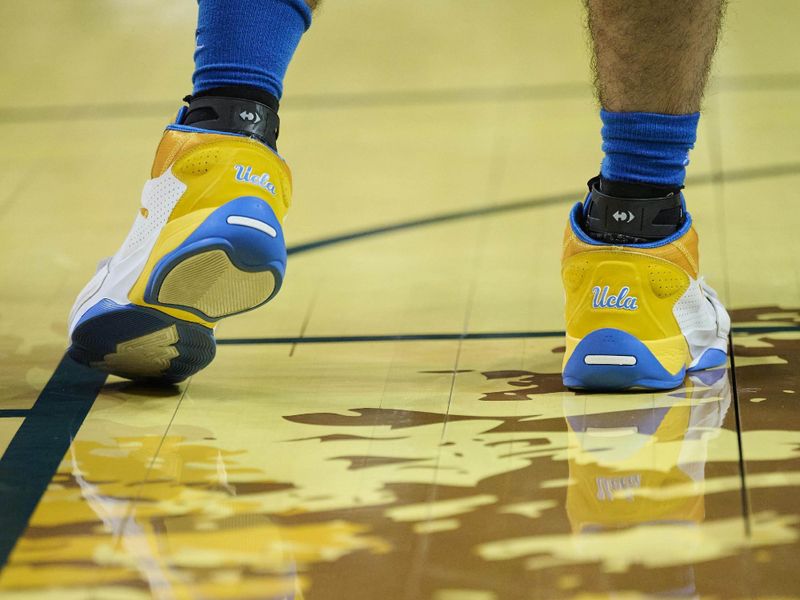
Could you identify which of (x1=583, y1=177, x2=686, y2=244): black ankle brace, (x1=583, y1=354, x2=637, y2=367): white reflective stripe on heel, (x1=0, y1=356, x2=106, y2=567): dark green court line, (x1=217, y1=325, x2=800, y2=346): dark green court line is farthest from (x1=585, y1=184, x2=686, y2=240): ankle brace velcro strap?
(x1=0, y1=356, x2=106, y2=567): dark green court line

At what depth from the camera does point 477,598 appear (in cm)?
74

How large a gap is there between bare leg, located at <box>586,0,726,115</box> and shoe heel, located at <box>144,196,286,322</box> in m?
0.35

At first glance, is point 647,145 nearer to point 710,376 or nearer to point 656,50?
point 656,50

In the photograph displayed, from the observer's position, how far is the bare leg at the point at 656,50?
1041mm

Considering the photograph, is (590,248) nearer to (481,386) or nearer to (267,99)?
(481,386)

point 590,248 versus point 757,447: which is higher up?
point 590,248

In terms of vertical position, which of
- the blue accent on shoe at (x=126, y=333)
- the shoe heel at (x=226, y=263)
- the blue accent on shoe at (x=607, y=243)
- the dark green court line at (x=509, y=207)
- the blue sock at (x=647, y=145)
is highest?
the dark green court line at (x=509, y=207)

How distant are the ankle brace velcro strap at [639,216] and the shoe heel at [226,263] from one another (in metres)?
0.31

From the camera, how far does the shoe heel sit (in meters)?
0.97

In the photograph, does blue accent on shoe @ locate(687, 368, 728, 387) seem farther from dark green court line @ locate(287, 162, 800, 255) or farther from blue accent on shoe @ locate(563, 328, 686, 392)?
dark green court line @ locate(287, 162, 800, 255)

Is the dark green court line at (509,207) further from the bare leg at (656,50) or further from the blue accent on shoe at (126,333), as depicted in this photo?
the bare leg at (656,50)

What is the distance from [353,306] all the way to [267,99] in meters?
0.40

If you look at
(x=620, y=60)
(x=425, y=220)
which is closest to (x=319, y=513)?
(x=620, y=60)

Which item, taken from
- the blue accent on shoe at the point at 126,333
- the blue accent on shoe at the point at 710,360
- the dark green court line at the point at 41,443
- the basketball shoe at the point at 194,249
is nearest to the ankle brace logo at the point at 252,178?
the basketball shoe at the point at 194,249
